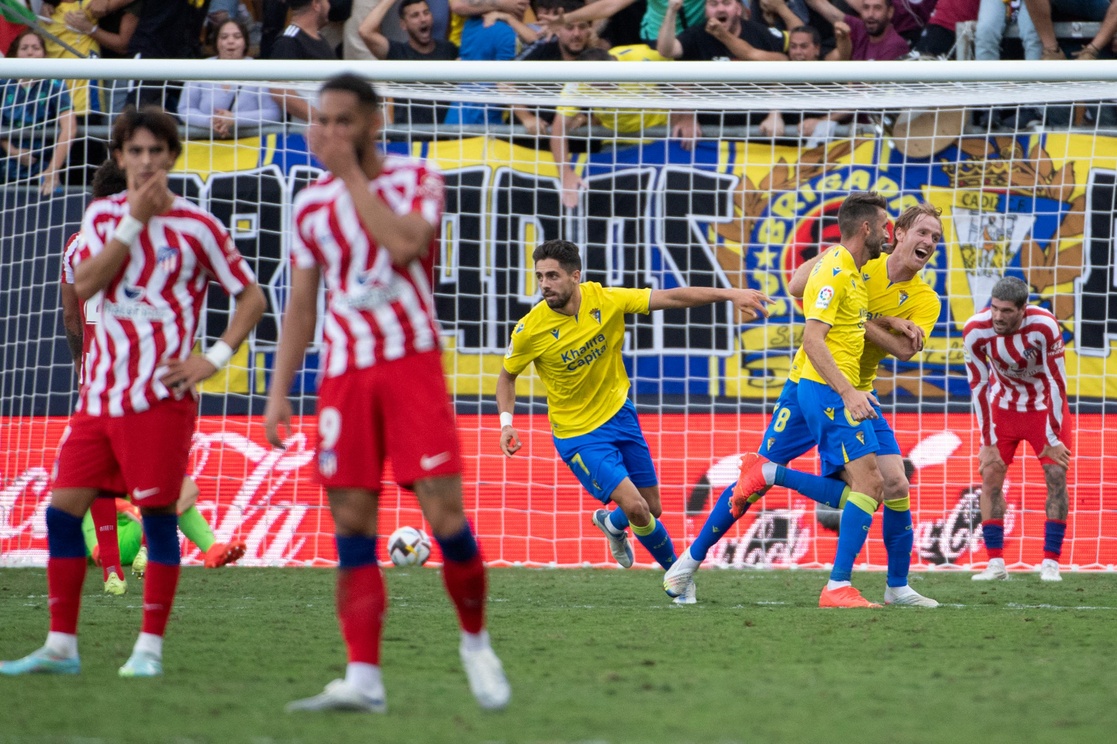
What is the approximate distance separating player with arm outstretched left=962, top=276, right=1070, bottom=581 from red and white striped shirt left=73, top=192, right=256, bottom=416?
246 inches

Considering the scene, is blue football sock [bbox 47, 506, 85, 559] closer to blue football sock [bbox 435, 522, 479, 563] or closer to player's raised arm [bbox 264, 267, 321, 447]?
player's raised arm [bbox 264, 267, 321, 447]

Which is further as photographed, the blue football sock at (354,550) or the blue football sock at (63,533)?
the blue football sock at (63,533)

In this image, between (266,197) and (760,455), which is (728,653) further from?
(266,197)

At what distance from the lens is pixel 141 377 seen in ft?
15.8

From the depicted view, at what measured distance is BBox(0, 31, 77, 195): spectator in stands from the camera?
37.3ft

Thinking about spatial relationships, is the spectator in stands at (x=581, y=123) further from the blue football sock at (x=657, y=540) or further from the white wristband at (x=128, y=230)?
the white wristband at (x=128, y=230)

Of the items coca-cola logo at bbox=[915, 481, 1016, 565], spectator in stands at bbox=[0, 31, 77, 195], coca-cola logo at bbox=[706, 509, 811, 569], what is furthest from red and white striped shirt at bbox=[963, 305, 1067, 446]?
spectator in stands at bbox=[0, 31, 77, 195]

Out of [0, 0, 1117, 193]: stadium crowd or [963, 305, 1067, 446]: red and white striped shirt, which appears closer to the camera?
[963, 305, 1067, 446]: red and white striped shirt

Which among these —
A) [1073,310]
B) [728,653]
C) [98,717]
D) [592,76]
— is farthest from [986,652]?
[1073,310]

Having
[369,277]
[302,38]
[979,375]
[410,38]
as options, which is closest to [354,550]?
[369,277]

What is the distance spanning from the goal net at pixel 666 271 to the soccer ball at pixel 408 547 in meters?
0.75

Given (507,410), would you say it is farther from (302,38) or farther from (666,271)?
(302,38)

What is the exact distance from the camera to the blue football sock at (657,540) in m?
8.05

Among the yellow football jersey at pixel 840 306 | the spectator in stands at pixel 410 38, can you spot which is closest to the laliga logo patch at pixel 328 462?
the yellow football jersey at pixel 840 306
